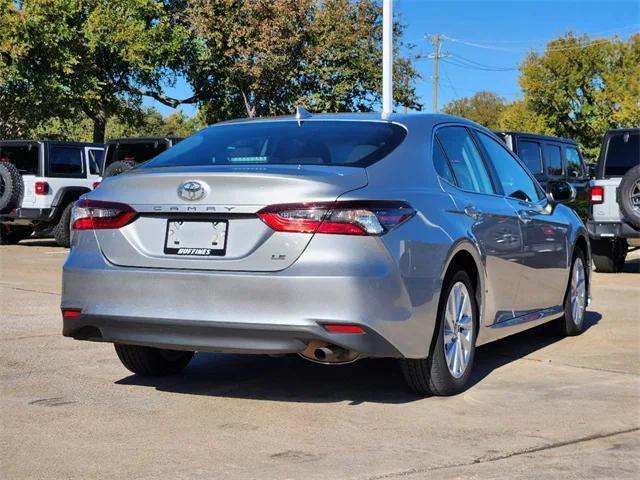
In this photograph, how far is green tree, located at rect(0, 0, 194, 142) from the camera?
95.6 feet

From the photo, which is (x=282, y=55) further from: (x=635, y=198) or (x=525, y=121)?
(x=525, y=121)

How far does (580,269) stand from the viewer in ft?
27.3

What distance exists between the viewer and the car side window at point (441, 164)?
5.86m

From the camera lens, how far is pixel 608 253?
1367cm

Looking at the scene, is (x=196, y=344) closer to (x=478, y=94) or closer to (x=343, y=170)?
(x=343, y=170)

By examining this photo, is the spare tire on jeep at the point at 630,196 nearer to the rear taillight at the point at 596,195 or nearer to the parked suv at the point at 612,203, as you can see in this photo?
the parked suv at the point at 612,203

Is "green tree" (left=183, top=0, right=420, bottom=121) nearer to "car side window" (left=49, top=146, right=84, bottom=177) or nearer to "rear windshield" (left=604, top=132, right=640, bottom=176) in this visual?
"car side window" (left=49, top=146, right=84, bottom=177)

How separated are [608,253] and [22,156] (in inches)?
413

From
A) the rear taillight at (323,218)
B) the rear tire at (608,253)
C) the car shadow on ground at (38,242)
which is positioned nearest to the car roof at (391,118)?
the rear taillight at (323,218)

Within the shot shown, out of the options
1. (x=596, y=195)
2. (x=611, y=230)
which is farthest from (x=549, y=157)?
(x=611, y=230)

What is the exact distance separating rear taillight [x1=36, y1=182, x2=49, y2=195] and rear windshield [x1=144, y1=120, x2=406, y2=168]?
12544mm

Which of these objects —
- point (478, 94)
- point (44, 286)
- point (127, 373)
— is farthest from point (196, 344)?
point (478, 94)

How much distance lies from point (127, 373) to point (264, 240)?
1886 mm

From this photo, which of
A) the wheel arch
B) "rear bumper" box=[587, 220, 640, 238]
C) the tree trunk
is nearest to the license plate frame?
the wheel arch
